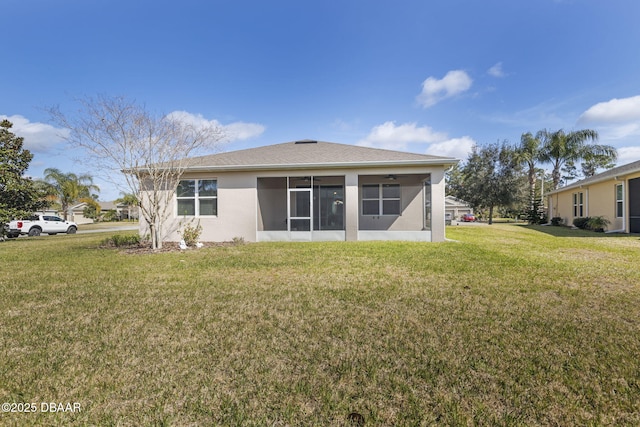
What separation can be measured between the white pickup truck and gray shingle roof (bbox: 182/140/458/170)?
13818mm

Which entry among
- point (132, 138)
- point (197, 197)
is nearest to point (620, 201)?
point (197, 197)

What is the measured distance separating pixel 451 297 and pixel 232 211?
9.28m

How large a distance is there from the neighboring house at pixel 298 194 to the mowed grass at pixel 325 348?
5517 millimetres

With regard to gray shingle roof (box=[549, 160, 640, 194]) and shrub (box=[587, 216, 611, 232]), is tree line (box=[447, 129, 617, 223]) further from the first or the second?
shrub (box=[587, 216, 611, 232])

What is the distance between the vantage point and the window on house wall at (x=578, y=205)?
21069 millimetres

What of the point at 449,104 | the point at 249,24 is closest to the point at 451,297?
the point at 249,24

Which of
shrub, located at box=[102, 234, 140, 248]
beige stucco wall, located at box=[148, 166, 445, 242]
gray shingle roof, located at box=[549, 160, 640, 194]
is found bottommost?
shrub, located at box=[102, 234, 140, 248]

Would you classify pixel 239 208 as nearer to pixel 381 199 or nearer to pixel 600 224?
pixel 381 199

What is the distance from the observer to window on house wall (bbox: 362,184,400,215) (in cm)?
1343

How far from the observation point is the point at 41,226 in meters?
19.3

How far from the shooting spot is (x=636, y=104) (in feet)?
74.0

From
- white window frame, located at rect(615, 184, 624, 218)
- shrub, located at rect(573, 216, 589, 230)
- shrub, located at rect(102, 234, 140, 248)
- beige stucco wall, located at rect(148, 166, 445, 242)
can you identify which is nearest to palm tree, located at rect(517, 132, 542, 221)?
shrub, located at rect(573, 216, 589, 230)

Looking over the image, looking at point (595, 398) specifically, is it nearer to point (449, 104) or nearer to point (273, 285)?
point (273, 285)

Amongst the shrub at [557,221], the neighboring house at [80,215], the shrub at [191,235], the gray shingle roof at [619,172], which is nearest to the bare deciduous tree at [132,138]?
the shrub at [191,235]
